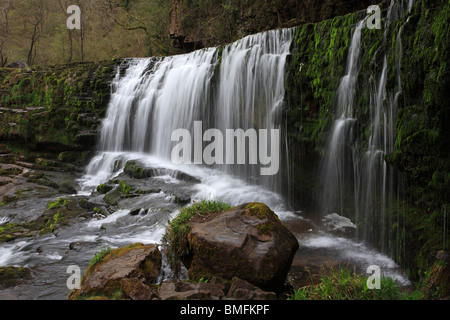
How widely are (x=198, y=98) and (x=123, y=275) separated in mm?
8311

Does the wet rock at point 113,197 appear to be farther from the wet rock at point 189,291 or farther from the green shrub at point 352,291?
the green shrub at point 352,291

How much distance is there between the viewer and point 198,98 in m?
11.9

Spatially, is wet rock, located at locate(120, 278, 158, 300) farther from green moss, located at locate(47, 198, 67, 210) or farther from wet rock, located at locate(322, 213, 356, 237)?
green moss, located at locate(47, 198, 67, 210)

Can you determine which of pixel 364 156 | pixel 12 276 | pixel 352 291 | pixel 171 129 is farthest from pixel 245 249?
pixel 171 129

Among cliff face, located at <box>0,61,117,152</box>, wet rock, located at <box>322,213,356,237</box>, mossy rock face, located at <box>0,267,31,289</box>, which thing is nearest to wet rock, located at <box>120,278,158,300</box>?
mossy rock face, located at <box>0,267,31,289</box>

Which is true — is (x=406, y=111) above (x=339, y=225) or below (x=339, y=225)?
above

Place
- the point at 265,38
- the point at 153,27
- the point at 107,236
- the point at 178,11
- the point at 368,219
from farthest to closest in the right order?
the point at 153,27 < the point at 178,11 < the point at 265,38 < the point at 107,236 < the point at 368,219

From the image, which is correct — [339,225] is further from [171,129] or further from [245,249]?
[171,129]

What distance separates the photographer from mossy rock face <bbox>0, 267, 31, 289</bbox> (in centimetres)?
554

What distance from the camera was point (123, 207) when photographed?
29.1ft

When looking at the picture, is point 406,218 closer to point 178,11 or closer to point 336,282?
point 336,282

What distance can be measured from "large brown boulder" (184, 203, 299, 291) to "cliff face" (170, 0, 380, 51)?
1028 cm
